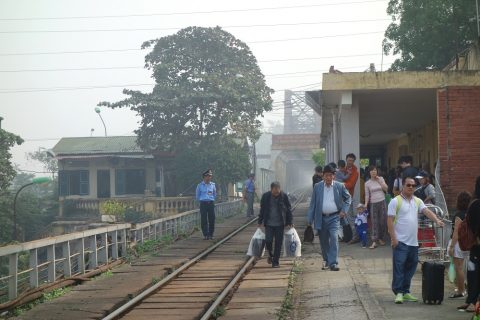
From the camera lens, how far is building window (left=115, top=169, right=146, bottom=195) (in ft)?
149

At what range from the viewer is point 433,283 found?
8.59 metres

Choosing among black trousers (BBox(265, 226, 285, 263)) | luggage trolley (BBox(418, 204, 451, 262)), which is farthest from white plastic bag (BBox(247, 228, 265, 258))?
luggage trolley (BBox(418, 204, 451, 262))

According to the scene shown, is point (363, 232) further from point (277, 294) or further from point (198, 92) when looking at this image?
point (198, 92)

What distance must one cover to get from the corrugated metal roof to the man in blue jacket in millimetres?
33239

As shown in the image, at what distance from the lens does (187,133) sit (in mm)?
39438

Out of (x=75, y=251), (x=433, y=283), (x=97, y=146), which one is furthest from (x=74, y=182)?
(x=433, y=283)

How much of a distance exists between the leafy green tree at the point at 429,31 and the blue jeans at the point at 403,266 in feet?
79.2

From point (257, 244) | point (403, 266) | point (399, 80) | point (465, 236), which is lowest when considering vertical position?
point (257, 244)

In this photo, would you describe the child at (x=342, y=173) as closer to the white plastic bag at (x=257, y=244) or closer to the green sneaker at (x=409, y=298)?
the white plastic bag at (x=257, y=244)

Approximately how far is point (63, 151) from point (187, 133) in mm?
10866

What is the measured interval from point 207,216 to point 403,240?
31.8ft

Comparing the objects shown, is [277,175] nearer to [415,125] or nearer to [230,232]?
[415,125]

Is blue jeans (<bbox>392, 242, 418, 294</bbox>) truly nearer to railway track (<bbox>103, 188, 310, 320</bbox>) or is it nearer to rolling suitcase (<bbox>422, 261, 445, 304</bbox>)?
rolling suitcase (<bbox>422, 261, 445, 304</bbox>)

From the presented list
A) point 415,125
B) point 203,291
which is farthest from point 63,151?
point 203,291
